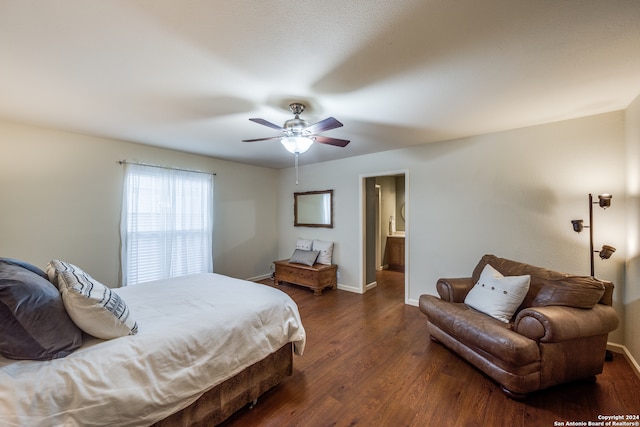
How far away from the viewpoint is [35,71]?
68.4 inches

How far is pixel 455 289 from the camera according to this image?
2.66m

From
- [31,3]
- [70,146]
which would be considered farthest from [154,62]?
[70,146]

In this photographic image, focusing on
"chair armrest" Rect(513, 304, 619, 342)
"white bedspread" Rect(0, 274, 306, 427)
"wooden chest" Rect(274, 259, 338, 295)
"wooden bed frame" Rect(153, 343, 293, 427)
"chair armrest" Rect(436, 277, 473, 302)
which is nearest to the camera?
"white bedspread" Rect(0, 274, 306, 427)

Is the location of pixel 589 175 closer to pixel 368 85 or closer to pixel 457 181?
pixel 457 181

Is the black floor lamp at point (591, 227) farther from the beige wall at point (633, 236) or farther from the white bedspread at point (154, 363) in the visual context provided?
the white bedspread at point (154, 363)

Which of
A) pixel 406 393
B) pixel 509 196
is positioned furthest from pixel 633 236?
pixel 406 393

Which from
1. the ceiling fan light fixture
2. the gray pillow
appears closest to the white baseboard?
the ceiling fan light fixture

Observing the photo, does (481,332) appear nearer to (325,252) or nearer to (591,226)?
(591,226)

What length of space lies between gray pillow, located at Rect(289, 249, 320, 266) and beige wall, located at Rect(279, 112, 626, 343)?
0.74m

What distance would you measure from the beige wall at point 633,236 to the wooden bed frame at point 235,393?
9.91ft

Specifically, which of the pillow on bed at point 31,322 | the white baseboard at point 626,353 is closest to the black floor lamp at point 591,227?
the white baseboard at point 626,353

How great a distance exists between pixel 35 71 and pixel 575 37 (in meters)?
3.51

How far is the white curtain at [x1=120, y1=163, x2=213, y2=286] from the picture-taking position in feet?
11.2

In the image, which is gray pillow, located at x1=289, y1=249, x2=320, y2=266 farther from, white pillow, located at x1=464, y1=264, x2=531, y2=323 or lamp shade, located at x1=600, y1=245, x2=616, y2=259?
lamp shade, located at x1=600, y1=245, x2=616, y2=259
